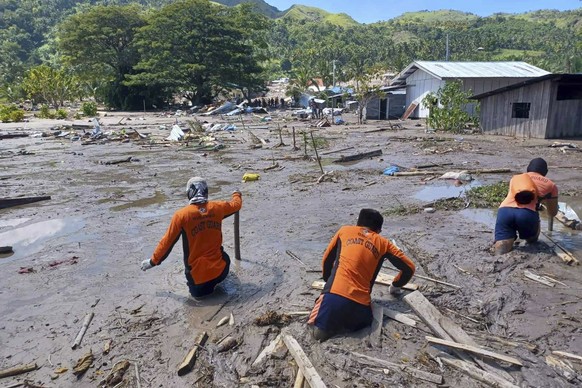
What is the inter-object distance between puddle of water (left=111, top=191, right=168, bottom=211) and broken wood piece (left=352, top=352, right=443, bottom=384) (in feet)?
26.8

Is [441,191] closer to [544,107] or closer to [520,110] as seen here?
[544,107]

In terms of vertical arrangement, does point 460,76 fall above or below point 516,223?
above

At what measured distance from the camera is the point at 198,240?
5.24 meters

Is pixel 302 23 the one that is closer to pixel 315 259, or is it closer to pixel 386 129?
pixel 386 129

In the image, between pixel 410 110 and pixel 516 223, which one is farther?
pixel 410 110

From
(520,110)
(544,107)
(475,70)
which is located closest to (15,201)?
(544,107)

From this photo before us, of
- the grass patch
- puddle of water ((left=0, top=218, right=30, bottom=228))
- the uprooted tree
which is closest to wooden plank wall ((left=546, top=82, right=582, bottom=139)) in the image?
the uprooted tree

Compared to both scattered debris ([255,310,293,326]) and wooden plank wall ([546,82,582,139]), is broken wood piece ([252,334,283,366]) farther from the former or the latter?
wooden plank wall ([546,82,582,139])

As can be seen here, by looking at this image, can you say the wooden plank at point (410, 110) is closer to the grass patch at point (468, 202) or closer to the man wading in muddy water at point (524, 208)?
the grass patch at point (468, 202)

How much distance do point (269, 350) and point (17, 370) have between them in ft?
7.85

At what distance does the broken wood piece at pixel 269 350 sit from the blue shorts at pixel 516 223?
12.7 feet

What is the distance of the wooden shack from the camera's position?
2000 cm

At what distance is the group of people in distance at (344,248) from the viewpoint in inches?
160

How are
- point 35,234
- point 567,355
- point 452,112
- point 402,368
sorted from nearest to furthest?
point 402,368
point 567,355
point 35,234
point 452,112
